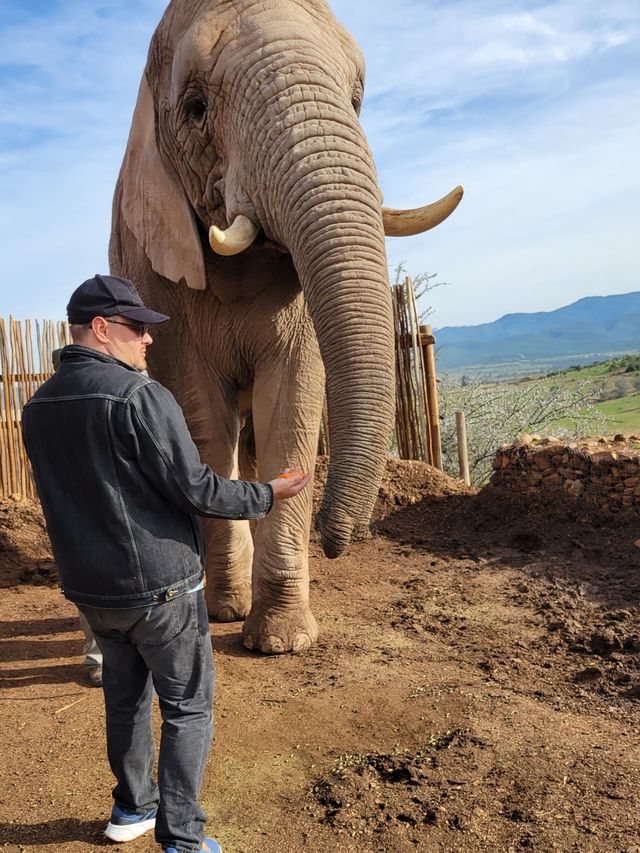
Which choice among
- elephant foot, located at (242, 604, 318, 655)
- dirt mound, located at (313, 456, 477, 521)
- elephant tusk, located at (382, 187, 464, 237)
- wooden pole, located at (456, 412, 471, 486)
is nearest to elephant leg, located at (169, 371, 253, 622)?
elephant foot, located at (242, 604, 318, 655)

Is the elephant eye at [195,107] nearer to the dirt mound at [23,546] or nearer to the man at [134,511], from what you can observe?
the man at [134,511]

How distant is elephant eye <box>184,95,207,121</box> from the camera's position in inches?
180

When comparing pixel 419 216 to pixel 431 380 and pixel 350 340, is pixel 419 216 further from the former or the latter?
pixel 431 380

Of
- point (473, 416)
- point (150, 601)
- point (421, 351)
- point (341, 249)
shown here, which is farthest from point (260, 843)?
point (473, 416)

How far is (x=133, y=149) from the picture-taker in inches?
206

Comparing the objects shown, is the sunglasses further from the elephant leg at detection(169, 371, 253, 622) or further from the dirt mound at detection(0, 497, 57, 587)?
the dirt mound at detection(0, 497, 57, 587)

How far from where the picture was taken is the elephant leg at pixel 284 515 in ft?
16.0

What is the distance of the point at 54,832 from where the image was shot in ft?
9.95

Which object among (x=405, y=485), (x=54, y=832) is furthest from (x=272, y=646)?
(x=405, y=485)

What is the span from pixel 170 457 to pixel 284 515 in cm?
245

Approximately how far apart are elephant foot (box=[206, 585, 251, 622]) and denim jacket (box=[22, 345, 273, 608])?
292 cm

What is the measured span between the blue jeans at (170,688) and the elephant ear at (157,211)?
93.0 inches

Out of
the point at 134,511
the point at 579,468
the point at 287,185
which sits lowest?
the point at 579,468

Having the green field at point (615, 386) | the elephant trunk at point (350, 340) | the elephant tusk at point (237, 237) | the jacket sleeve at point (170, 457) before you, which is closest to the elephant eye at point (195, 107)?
the elephant tusk at point (237, 237)
